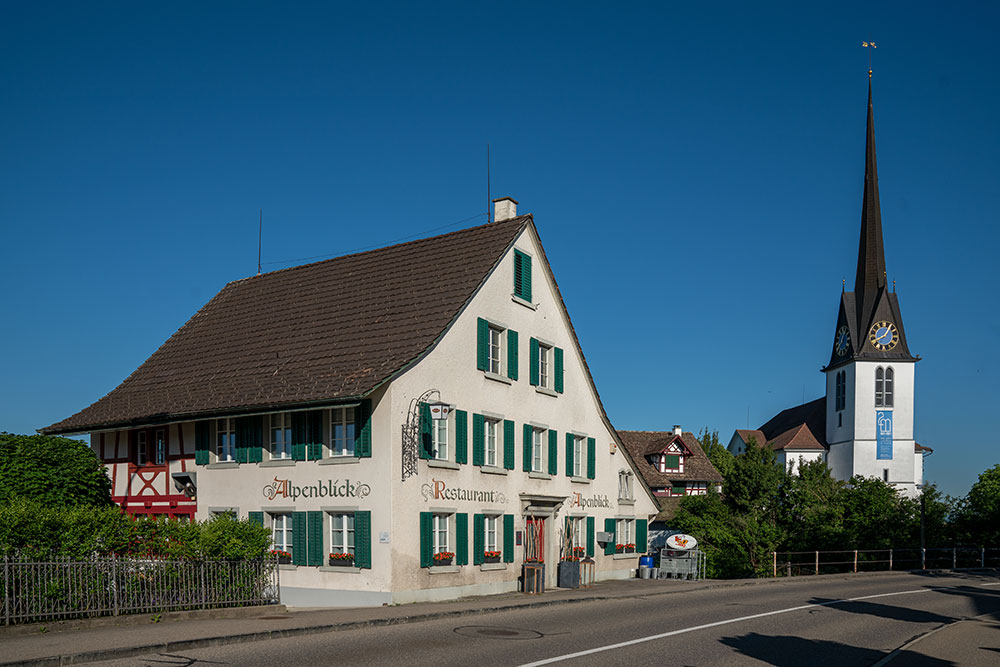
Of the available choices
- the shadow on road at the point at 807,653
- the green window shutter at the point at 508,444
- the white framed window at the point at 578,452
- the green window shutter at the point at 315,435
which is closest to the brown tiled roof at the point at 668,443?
the white framed window at the point at 578,452

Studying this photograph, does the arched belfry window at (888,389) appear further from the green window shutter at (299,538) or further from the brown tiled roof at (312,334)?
the green window shutter at (299,538)

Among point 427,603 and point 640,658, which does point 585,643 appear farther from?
point 427,603

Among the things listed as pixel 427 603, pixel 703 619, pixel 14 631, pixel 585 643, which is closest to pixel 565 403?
pixel 427 603

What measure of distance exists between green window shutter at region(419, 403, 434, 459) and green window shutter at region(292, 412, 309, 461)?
2.78 m

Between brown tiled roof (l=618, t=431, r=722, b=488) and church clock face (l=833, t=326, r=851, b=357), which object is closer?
brown tiled roof (l=618, t=431, r=722, b=488)

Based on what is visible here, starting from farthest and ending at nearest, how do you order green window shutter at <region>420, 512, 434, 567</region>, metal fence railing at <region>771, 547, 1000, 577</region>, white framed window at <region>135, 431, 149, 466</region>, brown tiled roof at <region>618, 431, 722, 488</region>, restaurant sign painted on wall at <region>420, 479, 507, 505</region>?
brown tiled roof at <region>618, 431, 722, 488</region> → metal fence railing at <region>771, 547, 1000, 577</region> → white framed window at <region>135, 431, 149, 466</region> → restaurant sign painted on wall at <region>420, 479, 507, 505</region> → green window shutter at <region>420, 512, 434, 567</region>

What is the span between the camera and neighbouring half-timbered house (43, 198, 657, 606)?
2281 cm

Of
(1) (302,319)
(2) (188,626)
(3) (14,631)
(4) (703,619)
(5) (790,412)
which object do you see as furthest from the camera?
(5) (790,412)

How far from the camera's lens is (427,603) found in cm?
2255

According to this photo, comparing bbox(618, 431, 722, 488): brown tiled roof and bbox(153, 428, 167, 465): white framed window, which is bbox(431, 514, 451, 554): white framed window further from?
bbox(618, 431, 722, 488): brown tiled roof

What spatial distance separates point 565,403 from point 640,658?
1745cm

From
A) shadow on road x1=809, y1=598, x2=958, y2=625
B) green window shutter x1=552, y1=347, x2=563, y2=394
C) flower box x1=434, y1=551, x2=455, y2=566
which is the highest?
green window shutter x1=552, y1=347, x2=563, y2=394

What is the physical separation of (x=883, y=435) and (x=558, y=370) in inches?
2683

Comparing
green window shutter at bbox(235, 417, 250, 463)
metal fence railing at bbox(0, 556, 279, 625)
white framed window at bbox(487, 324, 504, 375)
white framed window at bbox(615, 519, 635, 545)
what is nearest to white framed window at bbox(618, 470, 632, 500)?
white framed window at bbox(615, 519, 635, 545)
